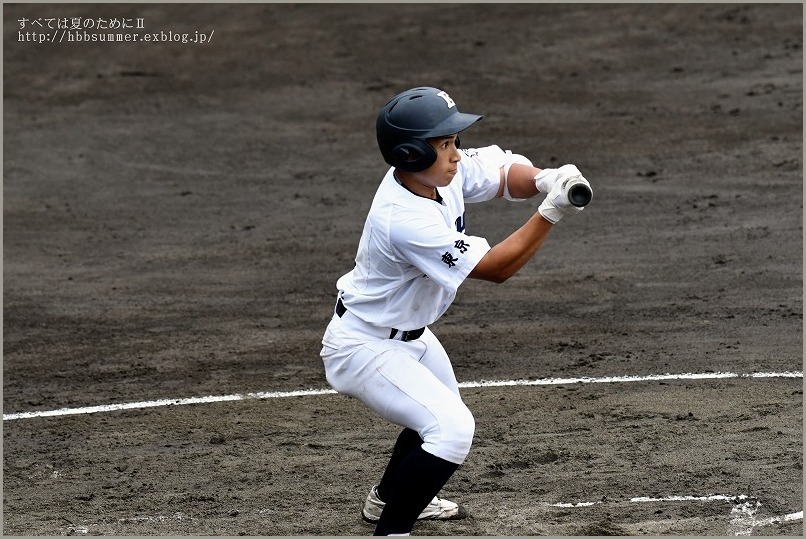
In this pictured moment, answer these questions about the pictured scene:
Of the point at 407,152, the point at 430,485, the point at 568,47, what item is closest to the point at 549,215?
the point at 407,152

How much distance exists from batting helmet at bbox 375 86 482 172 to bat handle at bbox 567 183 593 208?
49cm

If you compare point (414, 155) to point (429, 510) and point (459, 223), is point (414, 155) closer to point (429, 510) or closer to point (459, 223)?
point (459, 223)

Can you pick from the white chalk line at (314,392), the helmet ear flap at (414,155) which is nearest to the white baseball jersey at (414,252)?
the helmet ear flap at (414,155)

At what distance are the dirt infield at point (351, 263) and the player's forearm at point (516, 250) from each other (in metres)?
1.36

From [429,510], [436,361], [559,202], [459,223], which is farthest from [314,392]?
[559,202]

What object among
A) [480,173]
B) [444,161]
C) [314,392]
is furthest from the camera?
[314,392]

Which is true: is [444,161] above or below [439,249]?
above

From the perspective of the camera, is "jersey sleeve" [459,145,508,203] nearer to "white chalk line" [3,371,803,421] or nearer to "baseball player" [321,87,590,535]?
"baseball player" [321,87,590,535]

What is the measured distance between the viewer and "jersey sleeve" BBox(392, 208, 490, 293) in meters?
4.75

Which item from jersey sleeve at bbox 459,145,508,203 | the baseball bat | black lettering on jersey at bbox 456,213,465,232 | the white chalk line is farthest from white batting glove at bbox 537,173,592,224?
the white chalk line

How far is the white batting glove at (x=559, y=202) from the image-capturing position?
4.68 metres

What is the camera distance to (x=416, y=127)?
4.88 m

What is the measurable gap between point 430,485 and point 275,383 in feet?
9.32

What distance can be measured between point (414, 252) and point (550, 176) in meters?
0.67
